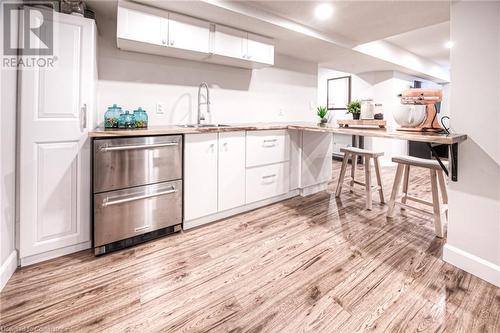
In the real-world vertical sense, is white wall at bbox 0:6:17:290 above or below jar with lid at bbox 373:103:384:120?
below

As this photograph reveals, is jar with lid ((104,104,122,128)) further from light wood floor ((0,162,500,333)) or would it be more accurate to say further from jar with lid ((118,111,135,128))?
light wood floor ((0,162,500,333))

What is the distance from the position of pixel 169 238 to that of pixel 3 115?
140 centimetres

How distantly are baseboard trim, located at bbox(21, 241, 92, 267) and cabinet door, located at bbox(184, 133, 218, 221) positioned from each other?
2.65ft

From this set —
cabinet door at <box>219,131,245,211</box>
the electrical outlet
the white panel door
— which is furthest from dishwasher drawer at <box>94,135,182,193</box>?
the electrical outlet

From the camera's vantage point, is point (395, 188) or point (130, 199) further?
point (395, 188)

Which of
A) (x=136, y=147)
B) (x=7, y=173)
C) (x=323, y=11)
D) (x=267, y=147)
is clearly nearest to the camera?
(x=7, y=173)

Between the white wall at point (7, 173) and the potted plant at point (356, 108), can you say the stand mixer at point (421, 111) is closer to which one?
the potted plant at point (356, 108)

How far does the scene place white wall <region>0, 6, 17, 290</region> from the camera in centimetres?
155

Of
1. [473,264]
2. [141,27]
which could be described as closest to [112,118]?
[141,27]

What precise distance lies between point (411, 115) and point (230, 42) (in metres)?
1.86

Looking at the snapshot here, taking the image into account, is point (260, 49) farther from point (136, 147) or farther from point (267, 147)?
point (136, 147)

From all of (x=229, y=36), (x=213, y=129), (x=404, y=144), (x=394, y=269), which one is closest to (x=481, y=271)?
(x=394, y=269)

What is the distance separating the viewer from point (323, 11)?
8.38 ft

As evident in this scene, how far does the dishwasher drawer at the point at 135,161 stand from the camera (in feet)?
6.21
